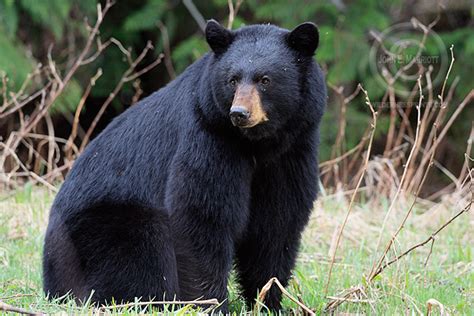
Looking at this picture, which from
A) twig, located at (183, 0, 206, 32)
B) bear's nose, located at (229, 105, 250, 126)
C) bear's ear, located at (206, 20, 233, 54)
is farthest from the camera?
twig, located at (183, 0, 206, 32)

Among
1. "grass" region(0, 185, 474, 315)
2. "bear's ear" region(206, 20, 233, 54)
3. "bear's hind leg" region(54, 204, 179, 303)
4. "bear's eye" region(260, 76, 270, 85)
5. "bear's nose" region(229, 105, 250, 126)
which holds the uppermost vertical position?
"bear's ear" region(206, 20, 233, 54)

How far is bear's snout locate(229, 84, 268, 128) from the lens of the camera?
431 cm

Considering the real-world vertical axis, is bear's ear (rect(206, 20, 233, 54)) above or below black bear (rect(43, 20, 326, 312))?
above

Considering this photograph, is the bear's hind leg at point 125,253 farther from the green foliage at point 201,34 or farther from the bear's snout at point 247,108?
the green foliage at point 201,34

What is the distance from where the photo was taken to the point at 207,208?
457 cm

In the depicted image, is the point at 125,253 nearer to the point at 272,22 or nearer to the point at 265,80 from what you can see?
the point at 265,80

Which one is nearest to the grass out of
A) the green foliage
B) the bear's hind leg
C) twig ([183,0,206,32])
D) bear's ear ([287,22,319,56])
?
the bear's hind leg

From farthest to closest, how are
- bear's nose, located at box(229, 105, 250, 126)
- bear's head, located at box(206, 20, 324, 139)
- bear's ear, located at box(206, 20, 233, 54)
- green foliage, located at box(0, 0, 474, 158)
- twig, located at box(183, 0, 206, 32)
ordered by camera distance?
twig, located at box(183, 0, 206, 32) < green foliage, located at box(0, 0, 474, 158) < bear's ear, located at box(206, 20, 233, 54) < bear's head, located at box(206, 20, 324, 139) < bear's nose, located at box(229, 105, 250, 126)

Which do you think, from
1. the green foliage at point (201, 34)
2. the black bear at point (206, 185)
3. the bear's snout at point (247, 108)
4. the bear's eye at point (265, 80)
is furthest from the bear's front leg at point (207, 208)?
the green foliage at point (201, 34)

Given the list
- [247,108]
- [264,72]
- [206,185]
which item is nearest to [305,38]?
[264,72]

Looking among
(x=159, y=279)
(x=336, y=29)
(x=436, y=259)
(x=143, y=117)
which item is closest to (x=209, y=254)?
(x=159, y=279)

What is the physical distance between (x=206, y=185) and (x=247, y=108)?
20.5 inches

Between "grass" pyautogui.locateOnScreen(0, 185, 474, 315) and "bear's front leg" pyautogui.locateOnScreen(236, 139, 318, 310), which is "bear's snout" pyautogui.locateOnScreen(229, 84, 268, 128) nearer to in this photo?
"bear's front leg" pyautogui.locateOnScreen(236, 139, 318, 310)

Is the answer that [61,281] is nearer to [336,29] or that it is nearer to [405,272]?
[405,272]
